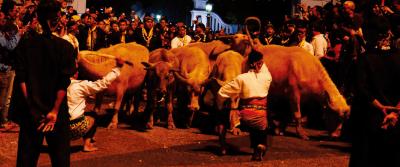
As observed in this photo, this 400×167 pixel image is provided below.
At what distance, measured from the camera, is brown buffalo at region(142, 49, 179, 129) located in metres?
12.0

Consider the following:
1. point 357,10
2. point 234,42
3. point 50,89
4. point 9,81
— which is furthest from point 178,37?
point 50,89

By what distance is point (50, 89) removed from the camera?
17.9 feet

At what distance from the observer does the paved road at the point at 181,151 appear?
9062 millimetres

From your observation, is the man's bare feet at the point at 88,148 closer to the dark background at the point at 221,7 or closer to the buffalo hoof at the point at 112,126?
the buffalo hoof at the point at 112,126

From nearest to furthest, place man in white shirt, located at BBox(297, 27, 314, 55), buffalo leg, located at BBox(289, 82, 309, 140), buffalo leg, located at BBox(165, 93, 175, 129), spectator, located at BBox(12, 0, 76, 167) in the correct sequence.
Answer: spectator, located at BBox(12, 0, 76, 167) → buffalo leg, located at BBox(289, 82, 309, 140) → buffalo leg, located at BBox(165, 93, 175, 129) → man in white shirt, located at BBox(297, 27, 314, 55)

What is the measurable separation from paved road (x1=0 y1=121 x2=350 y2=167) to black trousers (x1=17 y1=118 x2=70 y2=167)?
309 centimetres

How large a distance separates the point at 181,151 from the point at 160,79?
7.58ft

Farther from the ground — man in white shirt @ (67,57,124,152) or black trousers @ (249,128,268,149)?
man in white shirt @ (67,57,124,152)

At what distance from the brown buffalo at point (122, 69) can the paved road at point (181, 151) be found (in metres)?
0.78

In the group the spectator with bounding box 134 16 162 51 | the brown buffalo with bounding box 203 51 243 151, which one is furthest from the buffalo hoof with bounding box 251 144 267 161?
the spectator with bounding box 134 16 162 51

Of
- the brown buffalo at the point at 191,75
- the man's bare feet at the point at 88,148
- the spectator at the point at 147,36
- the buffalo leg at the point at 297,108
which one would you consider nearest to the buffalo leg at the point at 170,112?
the brown buffalo at the point at 191,75

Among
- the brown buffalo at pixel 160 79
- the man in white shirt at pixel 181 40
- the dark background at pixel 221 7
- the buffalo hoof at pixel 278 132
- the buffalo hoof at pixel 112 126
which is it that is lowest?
the buffalo hoof at pixel 278 132

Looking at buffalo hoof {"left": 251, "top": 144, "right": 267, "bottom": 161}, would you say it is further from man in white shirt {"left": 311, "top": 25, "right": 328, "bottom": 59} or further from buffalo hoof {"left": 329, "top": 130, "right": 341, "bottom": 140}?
man in white shirt {"left": 311, "top": 25, "right": 328, "bottom": 59}

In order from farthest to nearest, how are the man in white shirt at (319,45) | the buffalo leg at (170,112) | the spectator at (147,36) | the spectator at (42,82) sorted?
the spectator at (147,36) < the man in white shirt at (319,45) < the buffalo leg at (170,112) < the spectator at (42,82)
